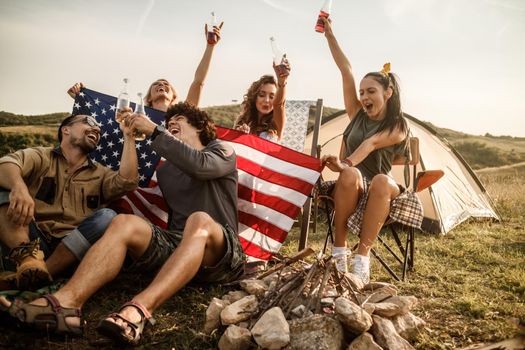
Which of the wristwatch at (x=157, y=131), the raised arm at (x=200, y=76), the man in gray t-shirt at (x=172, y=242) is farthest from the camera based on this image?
the raised arm at (x=200, y=76)

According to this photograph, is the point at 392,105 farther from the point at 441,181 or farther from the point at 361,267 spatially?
the point at 441,181

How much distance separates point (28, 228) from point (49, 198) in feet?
1.11

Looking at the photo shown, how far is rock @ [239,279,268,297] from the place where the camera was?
92.6 inches

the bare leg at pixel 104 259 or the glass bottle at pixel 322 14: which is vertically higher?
the glass bottle at pixel 322 14

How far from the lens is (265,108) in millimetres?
A: 4754

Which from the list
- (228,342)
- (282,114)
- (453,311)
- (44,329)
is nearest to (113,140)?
(282,114)

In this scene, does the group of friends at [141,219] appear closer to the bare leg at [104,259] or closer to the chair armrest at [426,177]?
the bare leg at [104,259]

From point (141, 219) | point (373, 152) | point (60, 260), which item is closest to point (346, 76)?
point (373, 152)

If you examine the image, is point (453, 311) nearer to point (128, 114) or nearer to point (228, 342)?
point (228, 342)

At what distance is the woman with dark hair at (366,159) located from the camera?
3049 mm

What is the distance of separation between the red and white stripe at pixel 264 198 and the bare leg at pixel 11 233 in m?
1.04

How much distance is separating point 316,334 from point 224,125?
27.4m

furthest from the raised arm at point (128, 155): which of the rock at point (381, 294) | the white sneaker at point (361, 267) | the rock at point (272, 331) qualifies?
the rock at point (381, 294)

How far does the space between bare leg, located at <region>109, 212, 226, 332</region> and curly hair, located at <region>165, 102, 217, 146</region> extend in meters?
0.98
